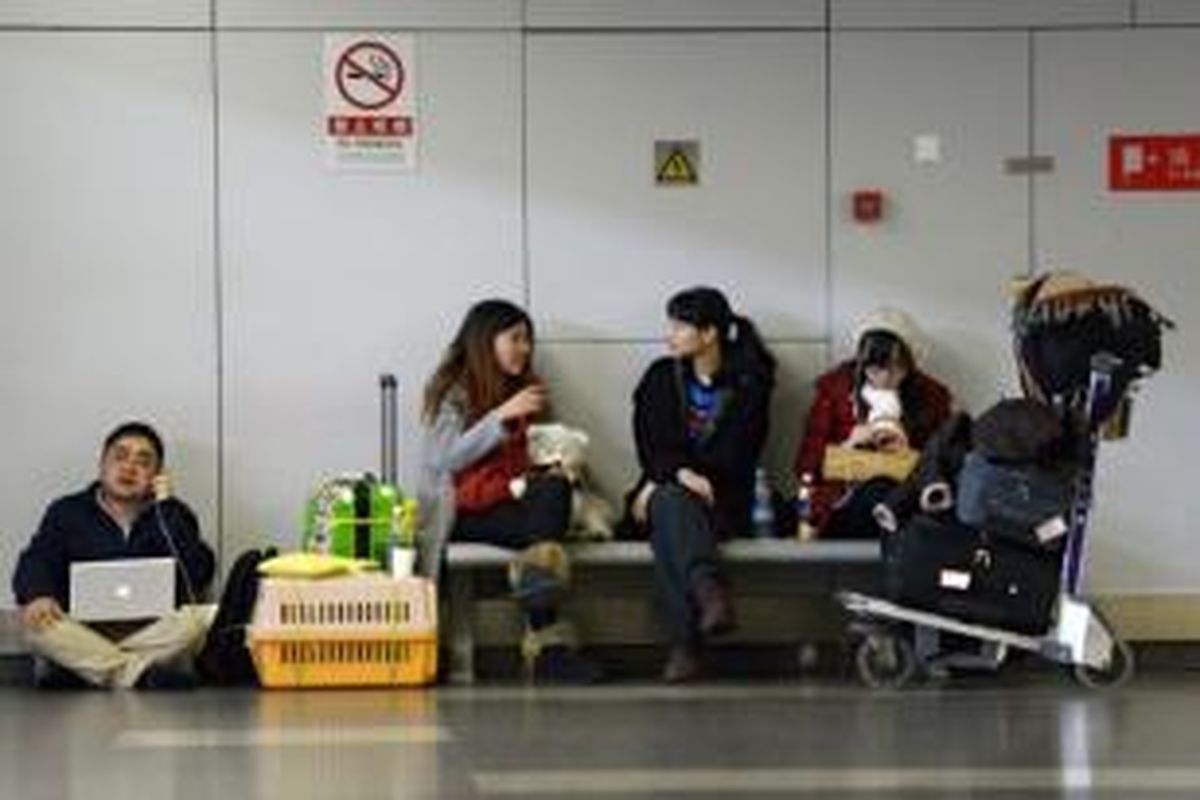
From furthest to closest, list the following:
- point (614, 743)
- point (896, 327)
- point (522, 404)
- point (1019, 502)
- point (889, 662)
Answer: point (896, 327) → point (522, 404) → point (889, 662) → point (1019, 502) → point (614, 743)

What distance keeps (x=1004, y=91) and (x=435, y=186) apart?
7.27 ft

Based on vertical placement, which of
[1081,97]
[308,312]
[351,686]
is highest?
[1081,97]

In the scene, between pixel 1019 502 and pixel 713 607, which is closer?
pixel 1019 502

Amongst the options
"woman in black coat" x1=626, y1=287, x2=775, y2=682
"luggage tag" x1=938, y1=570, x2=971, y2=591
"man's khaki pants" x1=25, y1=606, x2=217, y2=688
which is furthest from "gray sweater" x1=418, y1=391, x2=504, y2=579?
"luggage tag" x1=938, y1=570, x2=971, y2=591

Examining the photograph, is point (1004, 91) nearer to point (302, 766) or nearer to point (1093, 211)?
point (1093, 211)

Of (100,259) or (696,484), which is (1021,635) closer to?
(696,484)

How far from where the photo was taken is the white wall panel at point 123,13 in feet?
29.5

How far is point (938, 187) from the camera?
9180 millimetres

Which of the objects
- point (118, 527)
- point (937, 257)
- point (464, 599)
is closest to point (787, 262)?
point (937, 257)

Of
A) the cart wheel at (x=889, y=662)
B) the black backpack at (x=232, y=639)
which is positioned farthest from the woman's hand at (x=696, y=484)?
the black backpack at (x=232, y=639)

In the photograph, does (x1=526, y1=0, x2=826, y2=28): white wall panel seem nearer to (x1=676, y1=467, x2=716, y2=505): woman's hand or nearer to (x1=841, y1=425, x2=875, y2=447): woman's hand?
(x1=841, y1=425, x2=875, y2=447): woman's hand

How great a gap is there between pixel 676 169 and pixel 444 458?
144cm

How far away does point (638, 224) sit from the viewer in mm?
9133

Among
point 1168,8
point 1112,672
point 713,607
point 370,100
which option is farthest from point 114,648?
point 1168,8
